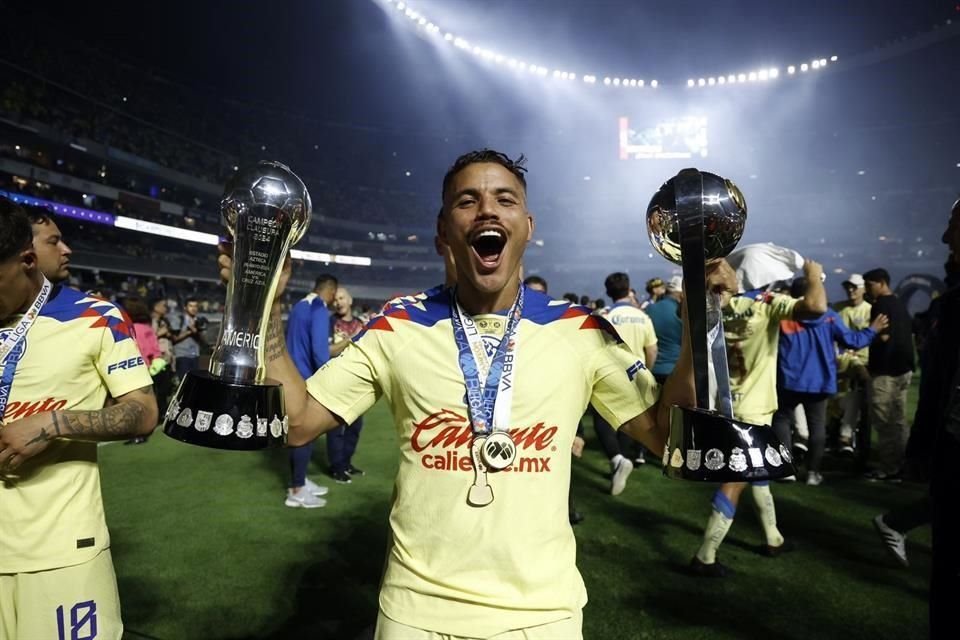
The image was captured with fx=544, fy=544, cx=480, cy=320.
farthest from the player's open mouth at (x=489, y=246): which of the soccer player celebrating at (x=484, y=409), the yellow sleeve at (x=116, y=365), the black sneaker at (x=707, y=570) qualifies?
the black sneaker at (x=707, y=570)

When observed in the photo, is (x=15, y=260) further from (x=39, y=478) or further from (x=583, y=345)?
(x=583, y=345)

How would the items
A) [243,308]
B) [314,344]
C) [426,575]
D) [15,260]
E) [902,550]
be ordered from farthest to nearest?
[314,344] → [902,550] → [15,260] → [426,575] → [243,308]

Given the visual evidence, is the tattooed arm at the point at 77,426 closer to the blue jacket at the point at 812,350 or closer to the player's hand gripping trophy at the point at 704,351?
the player's hand gripping trophy at the point at 704,351

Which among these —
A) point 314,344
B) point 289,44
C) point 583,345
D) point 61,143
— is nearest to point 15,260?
point 583,345

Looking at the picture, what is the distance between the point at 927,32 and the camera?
114 ft

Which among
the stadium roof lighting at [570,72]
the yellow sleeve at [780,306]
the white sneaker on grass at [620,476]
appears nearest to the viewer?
the yellow sleeve at [780,306]

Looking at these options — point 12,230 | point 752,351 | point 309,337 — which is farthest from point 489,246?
point 309,337

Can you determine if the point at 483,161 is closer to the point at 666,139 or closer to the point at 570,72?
the point at 666,139

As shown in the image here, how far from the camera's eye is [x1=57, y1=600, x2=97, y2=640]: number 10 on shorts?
79.0 inches

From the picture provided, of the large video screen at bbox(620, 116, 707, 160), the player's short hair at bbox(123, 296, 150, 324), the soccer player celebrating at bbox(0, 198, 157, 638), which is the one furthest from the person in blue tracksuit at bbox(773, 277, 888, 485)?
the large video screen at bbox(620, 116, 707, 160)

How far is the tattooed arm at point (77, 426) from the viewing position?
1848mm

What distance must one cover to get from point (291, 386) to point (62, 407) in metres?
1.27

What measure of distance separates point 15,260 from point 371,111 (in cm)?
4914

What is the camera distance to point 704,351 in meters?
1.31
